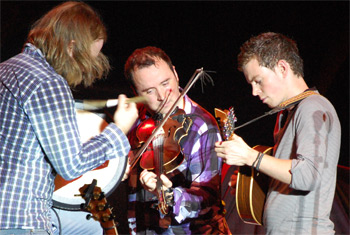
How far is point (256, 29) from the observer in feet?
12.1

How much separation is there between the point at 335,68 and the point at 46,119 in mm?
3147

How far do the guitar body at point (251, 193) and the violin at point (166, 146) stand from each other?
1.19 feet

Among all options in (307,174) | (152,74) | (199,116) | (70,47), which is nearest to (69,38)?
(70,47)

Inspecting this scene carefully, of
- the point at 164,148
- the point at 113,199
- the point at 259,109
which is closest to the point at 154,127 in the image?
the point at 164,148

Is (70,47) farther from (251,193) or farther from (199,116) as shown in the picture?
(251,193)

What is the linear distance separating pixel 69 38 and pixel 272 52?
110cm

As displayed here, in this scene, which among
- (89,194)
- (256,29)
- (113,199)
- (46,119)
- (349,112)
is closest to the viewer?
(46,119)

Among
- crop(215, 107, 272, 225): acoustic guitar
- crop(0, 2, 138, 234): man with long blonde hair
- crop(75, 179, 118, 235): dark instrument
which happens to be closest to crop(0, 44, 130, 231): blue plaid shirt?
crop(0, 2, 138, 234): man with long blonde hair

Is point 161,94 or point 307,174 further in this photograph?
point 161,94

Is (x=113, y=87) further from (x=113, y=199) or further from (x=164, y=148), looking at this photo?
(x=164, y=148)

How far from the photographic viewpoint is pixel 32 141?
1.44m

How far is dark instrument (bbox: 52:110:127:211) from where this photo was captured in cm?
202

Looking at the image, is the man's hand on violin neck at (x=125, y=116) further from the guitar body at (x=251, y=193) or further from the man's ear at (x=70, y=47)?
the guitar body at (x=251, y=193)

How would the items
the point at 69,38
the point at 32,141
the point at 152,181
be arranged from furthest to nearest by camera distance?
1. the point at 152,181
2. the point at 69,38
3. the point at 32,141
